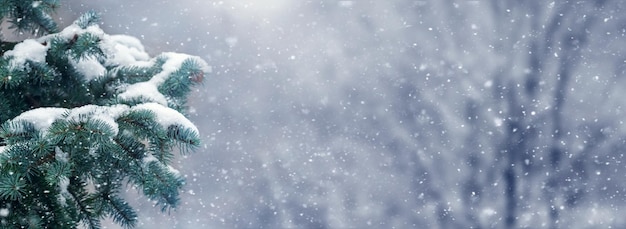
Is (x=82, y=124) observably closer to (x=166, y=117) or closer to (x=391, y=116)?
(x=166, y=117)

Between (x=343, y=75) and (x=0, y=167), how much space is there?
938cm

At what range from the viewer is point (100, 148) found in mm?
2016

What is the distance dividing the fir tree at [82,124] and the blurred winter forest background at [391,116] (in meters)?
6.88

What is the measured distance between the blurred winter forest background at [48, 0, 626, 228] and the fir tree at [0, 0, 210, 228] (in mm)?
6879

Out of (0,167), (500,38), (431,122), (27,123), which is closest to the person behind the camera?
(0,167)

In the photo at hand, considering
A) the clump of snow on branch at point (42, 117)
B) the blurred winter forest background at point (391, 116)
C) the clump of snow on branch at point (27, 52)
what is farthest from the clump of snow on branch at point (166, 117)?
the blurred winter forest background at point (391, 116)

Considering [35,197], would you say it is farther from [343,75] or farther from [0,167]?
[343,75]

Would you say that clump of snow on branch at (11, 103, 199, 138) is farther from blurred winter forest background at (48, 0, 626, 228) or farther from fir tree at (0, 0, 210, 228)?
blurred winter forest background at (48, 0, 626, 228)

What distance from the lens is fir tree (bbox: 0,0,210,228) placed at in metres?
1.85

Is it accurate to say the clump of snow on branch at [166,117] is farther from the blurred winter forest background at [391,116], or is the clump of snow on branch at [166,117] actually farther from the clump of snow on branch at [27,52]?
the blurred winter forest background at [391,116]

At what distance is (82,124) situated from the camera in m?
1.84

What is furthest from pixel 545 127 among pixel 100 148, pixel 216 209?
pixel 100 148

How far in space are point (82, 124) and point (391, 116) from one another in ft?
29.9

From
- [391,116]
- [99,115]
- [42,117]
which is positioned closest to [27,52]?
[42,117]
